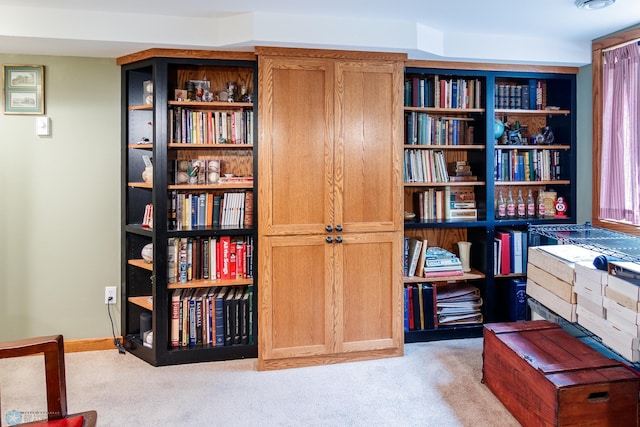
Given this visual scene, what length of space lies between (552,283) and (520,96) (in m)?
1.75

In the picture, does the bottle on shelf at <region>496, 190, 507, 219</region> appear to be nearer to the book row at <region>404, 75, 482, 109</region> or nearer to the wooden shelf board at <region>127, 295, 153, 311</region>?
the book row at <region>404, 75, 482, 109</region>

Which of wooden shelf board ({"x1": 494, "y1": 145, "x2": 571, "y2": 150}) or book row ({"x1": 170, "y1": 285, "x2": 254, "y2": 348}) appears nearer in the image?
book row ({"x1": 170, "y1": 285, "x2": 254, "y2": 348})

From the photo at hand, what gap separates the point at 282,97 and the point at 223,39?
52 cm

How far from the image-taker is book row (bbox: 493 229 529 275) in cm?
338

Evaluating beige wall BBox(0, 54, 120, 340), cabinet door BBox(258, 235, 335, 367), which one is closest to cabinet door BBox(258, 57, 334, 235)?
cabinet door BBox(258, 235, 335, 367)

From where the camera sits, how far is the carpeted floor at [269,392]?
2.29 meters

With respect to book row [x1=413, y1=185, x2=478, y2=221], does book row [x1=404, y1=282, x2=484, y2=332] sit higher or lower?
lower

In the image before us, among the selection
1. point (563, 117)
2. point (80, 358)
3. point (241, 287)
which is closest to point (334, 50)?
point (241, 287)

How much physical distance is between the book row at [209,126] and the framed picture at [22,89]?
3.14 ft

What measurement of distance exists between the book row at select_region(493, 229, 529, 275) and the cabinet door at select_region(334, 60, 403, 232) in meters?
0.97

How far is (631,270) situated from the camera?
5.92 feet

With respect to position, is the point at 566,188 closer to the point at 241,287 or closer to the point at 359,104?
the point at 359,104

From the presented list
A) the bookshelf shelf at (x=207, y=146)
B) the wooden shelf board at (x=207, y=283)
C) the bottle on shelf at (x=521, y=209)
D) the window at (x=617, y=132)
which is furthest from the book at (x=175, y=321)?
the window at (x=617, y=132)

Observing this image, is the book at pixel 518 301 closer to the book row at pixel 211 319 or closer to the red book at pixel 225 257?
the book row at pixel 211 319
